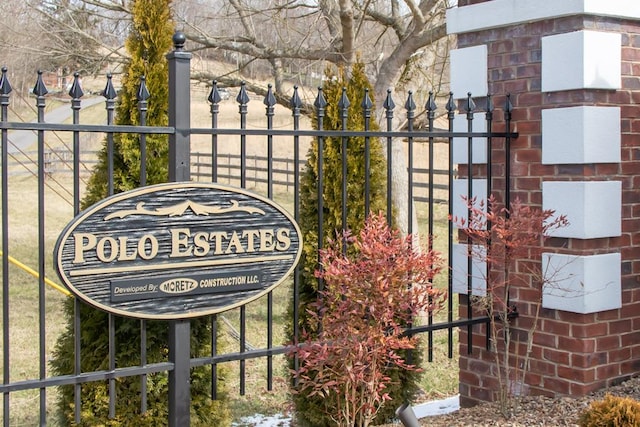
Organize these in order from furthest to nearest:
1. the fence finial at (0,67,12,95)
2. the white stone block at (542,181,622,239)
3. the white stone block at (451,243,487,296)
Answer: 1. the white stone block at (451,243,487,296)
2. the white stone block at (542,181,622,239)
3. the fence finial at (0,67,12,95)

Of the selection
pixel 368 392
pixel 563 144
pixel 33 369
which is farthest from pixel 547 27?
pixel 33 369

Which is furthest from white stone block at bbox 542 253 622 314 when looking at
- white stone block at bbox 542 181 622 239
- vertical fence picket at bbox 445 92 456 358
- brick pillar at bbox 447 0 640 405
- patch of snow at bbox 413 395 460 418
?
patch of snow at bbox 413 395 460 418

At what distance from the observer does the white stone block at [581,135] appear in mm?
4703

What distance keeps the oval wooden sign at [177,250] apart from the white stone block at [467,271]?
142cm

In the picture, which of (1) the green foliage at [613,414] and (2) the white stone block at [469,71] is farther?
(2) the white stone block at [469,71]

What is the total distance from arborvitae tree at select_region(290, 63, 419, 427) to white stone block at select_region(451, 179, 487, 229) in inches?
19.8

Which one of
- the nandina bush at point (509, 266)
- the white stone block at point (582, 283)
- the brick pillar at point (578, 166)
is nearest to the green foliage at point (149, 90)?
the nandina bush at point (509, 266)

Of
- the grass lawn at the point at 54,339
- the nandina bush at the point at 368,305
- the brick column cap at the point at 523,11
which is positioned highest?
the brick column cap at the point at 523,11

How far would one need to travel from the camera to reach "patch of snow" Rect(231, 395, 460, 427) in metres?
5.78

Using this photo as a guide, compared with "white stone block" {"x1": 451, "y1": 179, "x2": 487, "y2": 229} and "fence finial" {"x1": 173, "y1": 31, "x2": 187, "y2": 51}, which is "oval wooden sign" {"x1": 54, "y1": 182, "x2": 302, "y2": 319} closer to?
"fence finial" {"x1": 173, "y1": 31, "x2": 187, "y2": 51}

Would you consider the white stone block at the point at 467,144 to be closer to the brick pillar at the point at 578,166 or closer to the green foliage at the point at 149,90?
the brick pillar at the point at 578,166

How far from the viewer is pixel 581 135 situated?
15.4 ft

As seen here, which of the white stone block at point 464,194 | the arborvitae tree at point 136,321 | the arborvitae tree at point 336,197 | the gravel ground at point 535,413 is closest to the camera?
the arborvitae tree at point 136,321

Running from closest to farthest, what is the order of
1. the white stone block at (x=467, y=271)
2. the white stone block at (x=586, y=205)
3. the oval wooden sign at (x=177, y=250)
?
the oval wooden sign at (x=177, y=250), the white stone block at (x=586, y=205), the white stone block at (x=467, y=271)
